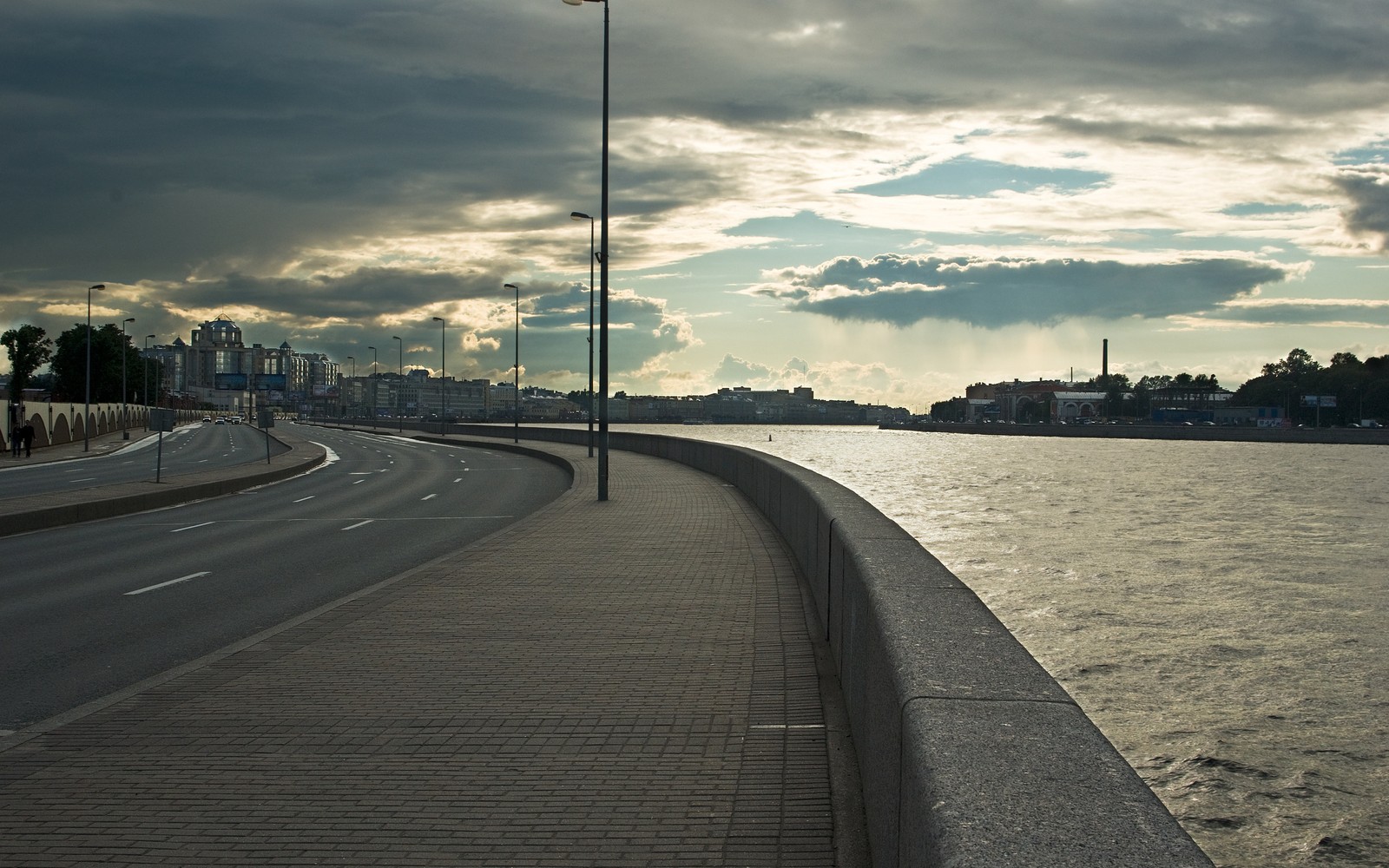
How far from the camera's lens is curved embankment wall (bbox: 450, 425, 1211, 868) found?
2838 millimetres

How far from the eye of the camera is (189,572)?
14.7m

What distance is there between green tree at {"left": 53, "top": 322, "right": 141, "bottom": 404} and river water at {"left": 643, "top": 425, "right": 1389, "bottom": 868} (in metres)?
125

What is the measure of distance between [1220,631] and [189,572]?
692 inches

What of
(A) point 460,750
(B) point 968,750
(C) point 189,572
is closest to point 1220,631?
(C) point 189,572

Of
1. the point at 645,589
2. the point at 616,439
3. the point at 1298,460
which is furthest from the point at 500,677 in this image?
the point at 1298,460

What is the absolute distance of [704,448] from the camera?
37.5 meters

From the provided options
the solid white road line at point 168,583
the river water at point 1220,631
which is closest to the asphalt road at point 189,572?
the solid white road line at point 168,583

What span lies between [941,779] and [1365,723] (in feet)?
46.2

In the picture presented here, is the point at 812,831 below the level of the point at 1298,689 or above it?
above

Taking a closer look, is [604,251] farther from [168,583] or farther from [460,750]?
[460,750]

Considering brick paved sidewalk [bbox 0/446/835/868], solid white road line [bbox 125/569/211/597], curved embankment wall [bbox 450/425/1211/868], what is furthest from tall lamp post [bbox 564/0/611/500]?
curved embankment wall [bbox 450/425/1211/868]

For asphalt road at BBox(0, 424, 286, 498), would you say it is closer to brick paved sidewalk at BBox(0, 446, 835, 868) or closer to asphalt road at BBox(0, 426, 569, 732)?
asphalt road at BBox(0, 426, 569, 732)

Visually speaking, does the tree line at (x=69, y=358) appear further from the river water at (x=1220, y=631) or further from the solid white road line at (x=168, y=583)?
the solid white road line at (x=168, y=583)

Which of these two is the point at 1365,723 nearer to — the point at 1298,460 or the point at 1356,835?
the point at 1356,835
